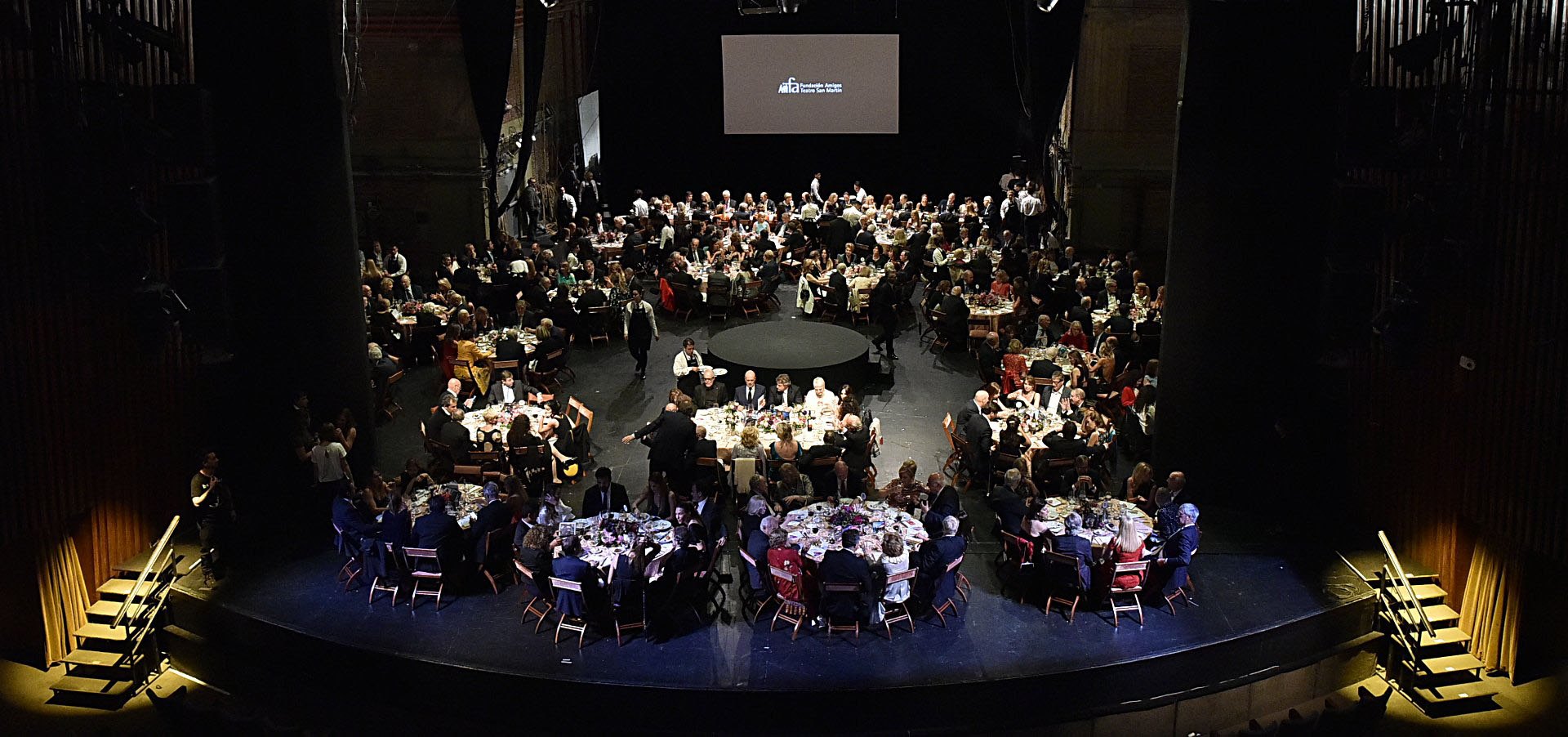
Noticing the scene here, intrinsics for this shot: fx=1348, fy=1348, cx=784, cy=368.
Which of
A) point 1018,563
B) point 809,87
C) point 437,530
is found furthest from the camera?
A: point 809,87

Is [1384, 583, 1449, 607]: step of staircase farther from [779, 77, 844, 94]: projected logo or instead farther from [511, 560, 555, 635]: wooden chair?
[779, 77, 844, 94]: projected logo

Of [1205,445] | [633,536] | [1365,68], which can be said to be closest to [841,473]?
[633,536]

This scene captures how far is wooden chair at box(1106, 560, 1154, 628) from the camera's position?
1034 centimetres

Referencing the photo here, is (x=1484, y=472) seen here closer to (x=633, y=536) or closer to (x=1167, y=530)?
(x=1167, y=530)

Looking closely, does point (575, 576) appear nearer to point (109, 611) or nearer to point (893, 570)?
point (893, 570)

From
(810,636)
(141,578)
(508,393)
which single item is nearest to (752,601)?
(810,636)

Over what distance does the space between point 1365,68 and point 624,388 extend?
901cm

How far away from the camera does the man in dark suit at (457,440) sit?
491 inches

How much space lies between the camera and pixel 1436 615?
1066 cm

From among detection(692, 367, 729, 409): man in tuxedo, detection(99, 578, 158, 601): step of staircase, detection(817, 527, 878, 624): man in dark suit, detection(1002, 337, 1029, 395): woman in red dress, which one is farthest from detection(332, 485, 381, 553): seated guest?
detection(1002, 337, 1029, 395): woman in red dress

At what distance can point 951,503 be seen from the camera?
1070 cm

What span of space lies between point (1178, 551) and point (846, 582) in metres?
2.65

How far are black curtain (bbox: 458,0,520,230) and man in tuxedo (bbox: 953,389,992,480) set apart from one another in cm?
962

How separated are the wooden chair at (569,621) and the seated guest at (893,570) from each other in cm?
222
